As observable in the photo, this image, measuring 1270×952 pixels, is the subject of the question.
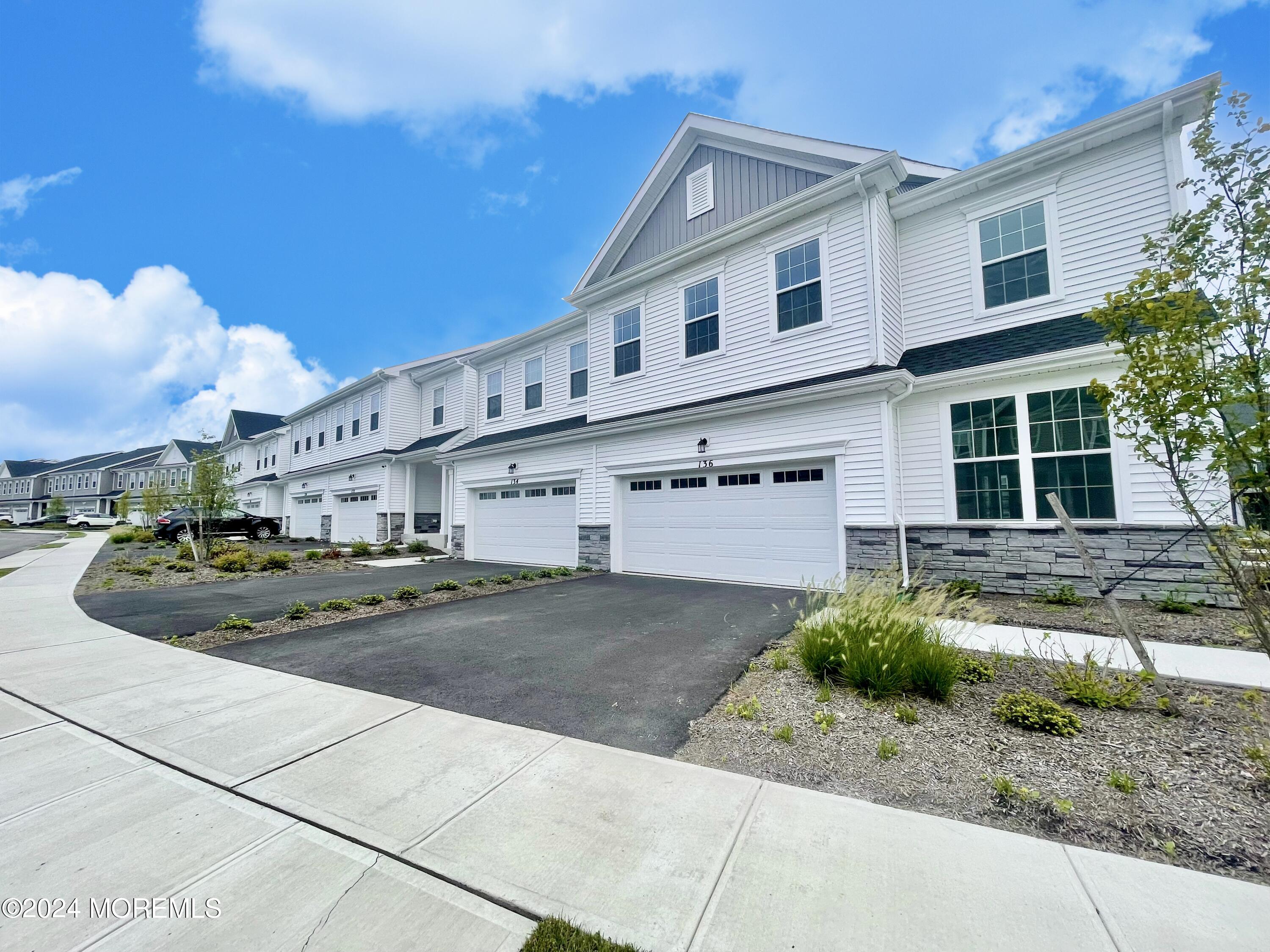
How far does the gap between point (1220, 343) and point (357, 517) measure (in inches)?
950

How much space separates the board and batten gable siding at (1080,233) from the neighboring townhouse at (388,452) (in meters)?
14.2

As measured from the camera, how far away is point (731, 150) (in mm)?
11531

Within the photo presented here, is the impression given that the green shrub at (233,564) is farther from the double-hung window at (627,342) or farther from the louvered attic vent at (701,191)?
the louvered attic vent at (701,191)

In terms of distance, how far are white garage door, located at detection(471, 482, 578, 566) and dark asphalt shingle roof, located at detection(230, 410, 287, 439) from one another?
2902 centimetres

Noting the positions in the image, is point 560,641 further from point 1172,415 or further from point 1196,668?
point 1196,668

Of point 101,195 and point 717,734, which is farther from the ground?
point 101,195

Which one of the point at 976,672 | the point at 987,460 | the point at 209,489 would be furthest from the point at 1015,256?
the point at 209,489

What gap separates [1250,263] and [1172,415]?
3.58 ft

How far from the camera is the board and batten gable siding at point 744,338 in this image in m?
9.33

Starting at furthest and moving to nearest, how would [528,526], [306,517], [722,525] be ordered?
[306,517] < [528,526] < [722,525]

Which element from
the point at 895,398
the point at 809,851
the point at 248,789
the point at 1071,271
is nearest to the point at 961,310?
the point at 1071,271

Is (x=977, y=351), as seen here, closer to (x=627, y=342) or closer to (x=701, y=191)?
(x=701, y=191)

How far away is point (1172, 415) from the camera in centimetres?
330

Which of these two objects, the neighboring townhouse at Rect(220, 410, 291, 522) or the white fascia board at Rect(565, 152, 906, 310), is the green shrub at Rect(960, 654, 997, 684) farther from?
the neighboring townhouse at Rect(220, 410, 291, 522)
